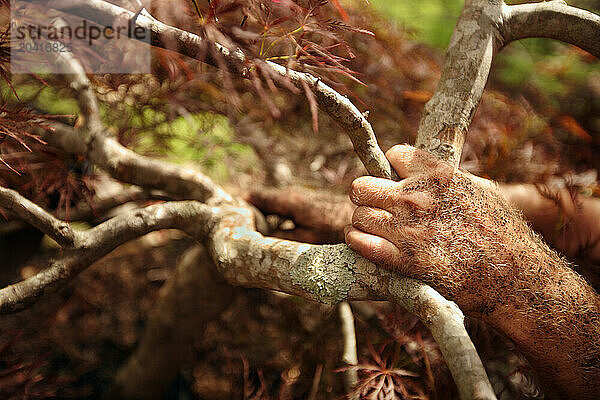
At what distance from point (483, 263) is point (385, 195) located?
0.20 meters

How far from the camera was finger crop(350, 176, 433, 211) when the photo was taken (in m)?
0.75

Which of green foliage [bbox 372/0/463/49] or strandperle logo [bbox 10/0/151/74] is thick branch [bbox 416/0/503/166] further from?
green foliage [bbox 372/0/463/49]

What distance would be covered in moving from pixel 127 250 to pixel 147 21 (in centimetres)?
175

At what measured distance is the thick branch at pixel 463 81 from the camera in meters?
0.86

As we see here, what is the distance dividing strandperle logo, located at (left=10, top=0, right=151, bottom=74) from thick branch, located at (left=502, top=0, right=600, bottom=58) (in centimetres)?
73

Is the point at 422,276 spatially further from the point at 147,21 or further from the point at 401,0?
the point at 401,0

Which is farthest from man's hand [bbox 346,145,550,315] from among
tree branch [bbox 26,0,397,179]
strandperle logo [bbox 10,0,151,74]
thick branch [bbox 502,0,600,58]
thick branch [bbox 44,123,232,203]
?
thick branch [bbox 44,123,232,203]

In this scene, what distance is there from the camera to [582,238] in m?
0.97

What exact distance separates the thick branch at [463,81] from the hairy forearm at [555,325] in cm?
27

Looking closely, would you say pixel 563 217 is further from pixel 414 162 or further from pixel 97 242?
pixel 97 242

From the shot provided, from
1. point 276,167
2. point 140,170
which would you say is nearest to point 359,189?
point 140,170

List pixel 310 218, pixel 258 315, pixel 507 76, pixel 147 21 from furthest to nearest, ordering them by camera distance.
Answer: pixel 258 315
pixel 507 76
pixel 310 218
pixel 147 21

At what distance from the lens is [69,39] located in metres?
0.93

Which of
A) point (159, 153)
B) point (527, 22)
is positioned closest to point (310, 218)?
point (527, 22)
